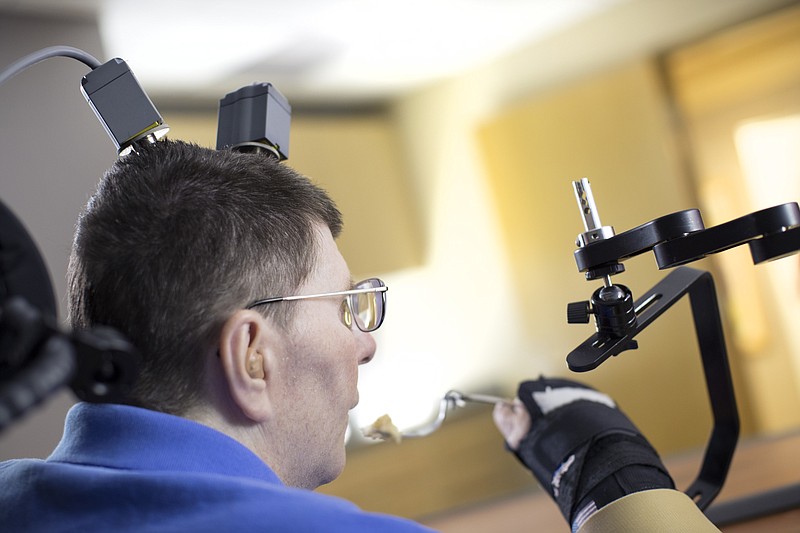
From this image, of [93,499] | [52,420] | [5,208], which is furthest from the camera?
[52,420]

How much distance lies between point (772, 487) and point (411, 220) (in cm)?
307

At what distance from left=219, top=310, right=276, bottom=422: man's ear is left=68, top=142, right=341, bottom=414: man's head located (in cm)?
1

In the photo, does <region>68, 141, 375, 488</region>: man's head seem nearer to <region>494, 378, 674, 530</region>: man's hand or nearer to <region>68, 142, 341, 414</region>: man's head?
<region>68, 142, 341, 414</region>: man's head

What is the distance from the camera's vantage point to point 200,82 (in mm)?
3180

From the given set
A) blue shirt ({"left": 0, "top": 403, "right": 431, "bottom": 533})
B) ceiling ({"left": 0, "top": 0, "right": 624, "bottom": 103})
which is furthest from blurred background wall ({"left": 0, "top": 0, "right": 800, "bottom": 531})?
blue shirt ({"left": 0, "top": 403, "right": 431, "bottom": 533})

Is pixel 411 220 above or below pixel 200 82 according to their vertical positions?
below

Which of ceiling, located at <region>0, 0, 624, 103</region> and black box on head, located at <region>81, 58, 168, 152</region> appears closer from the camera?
black box on head, located at <region>81, 58, 168, 152</region>

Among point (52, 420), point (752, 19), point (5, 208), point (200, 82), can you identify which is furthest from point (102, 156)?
point (752, 19)

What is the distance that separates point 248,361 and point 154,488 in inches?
5.2

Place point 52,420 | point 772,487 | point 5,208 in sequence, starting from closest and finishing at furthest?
point 5,208, point 772,487, point 52,420

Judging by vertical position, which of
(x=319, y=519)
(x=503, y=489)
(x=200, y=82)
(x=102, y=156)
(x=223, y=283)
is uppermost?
(x=200, y=82)

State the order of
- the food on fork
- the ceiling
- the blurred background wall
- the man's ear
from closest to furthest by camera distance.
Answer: the man's ear, the food on fork, the ceiling, the blurred background wall

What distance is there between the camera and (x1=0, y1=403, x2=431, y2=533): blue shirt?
479 mm

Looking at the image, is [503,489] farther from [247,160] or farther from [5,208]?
[5,208]
